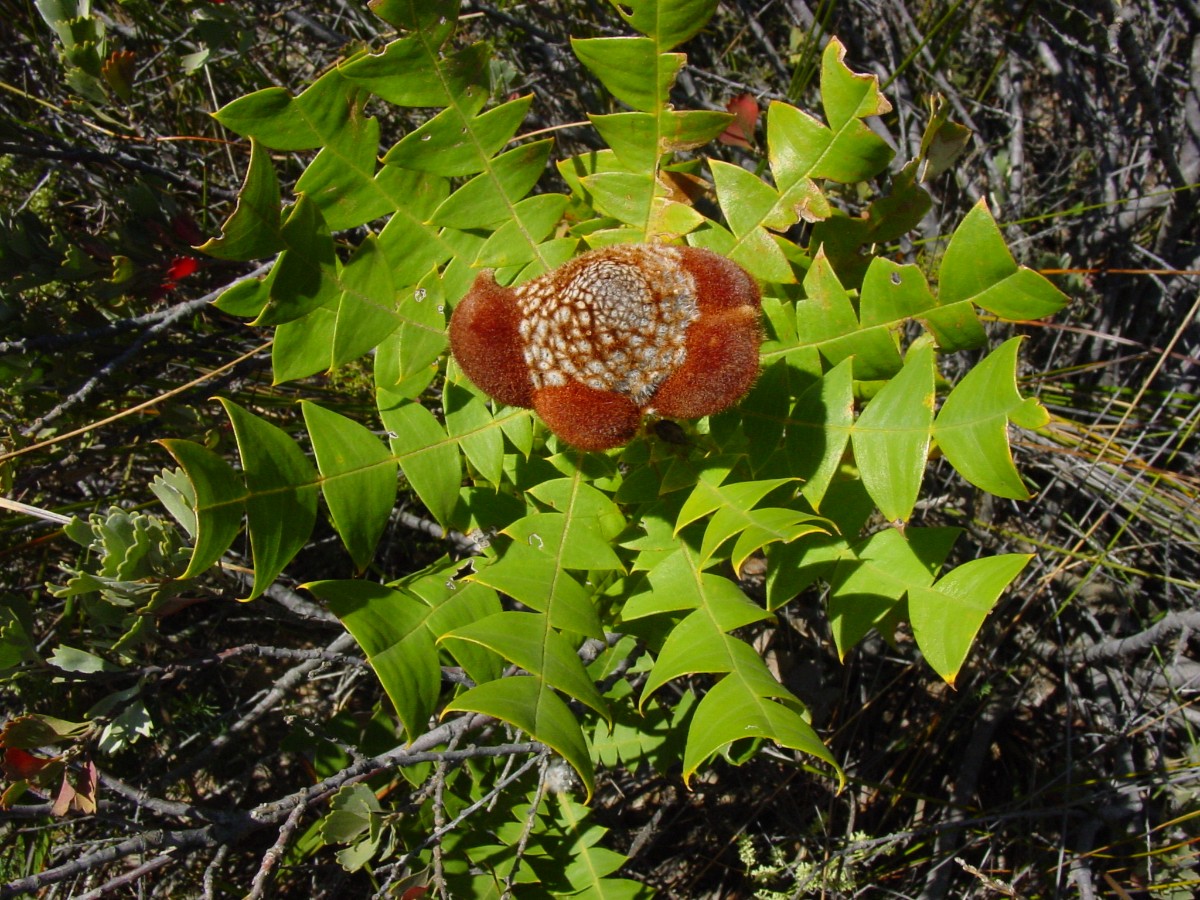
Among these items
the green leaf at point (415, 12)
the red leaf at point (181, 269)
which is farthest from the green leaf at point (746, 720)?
the red leaf at point (181, 269)

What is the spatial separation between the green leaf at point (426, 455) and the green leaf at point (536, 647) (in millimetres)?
383

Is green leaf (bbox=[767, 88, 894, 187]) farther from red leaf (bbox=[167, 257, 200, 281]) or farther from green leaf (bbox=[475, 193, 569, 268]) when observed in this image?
red leaf (bbox=[167, 257, 200, 281])

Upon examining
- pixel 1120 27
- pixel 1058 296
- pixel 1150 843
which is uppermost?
pixel 1120 27

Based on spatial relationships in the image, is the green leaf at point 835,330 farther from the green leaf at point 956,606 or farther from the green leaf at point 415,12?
the green leaf at point 415,12

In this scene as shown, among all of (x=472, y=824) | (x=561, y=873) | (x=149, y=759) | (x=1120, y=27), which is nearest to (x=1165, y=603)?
(x=1120, y=27)

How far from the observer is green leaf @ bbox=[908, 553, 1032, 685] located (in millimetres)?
1562

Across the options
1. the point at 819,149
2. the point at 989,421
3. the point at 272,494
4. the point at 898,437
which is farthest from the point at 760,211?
the point at 272,494

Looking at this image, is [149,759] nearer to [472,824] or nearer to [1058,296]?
[472,824]

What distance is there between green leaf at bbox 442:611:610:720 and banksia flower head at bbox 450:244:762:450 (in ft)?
1.19

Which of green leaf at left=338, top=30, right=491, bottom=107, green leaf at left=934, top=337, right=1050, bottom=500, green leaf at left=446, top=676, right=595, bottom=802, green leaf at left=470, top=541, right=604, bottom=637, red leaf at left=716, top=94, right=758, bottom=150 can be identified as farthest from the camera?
red leaf at left=716, top=94, right=758, bottom=150

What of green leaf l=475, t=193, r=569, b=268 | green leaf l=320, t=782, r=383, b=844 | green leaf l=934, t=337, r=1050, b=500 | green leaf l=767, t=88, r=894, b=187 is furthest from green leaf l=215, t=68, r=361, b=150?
green leaf l=320, t=782, r=383, b=844

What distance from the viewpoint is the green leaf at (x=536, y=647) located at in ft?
4.74

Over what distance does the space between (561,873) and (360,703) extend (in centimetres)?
136

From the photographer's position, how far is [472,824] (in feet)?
8.52
